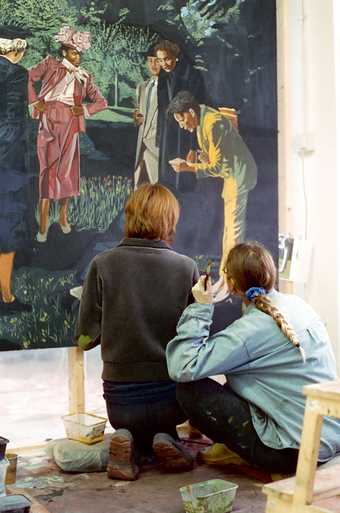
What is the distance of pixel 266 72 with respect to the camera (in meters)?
3.32

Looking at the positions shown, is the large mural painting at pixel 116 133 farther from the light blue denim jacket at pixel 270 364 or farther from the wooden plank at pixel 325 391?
the wooden plank at pixel 325 391

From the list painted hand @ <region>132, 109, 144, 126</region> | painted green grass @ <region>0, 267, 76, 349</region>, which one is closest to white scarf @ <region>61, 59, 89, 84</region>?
painted hand @ <region>132, 109, 144, 126</region>

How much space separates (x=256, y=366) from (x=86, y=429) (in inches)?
32.8

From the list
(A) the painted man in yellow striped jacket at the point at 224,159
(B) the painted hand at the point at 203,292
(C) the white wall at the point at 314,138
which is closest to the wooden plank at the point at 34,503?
(B) the painted hand at the point at 203,292


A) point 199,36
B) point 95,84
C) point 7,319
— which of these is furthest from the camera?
point 199,36

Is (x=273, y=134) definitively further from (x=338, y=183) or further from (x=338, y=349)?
(x=338, y=349)

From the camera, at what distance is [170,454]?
7.75 ft

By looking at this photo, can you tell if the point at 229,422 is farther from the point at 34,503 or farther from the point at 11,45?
the point at 11,45

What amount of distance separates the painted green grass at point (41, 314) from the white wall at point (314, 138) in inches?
47.0

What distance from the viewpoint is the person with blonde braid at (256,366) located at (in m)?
2.12

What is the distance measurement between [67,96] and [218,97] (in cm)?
76

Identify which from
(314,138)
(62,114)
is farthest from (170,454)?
(314,138)

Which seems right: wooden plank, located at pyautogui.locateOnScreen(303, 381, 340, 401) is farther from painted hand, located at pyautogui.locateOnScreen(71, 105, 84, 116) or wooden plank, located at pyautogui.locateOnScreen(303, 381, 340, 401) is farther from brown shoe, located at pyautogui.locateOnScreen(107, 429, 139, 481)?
painted hand, located at pyautogui.locateOnScreen(71, 105, 84, 116)

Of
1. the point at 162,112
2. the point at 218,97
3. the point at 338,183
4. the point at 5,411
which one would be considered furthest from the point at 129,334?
the point at 338,183
